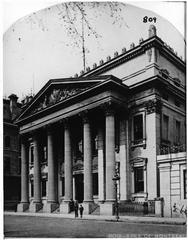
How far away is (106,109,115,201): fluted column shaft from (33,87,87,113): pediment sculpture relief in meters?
3.53

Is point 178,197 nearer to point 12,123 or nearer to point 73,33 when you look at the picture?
point 73,33

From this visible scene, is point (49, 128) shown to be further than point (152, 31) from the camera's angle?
Yes

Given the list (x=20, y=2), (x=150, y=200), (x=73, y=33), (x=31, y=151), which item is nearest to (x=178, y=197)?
(x=150, y=200)

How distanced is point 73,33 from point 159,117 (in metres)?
10.5

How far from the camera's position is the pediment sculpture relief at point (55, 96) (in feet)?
97.5

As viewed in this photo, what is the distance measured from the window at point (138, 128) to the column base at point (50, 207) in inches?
367

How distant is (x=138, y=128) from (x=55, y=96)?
7.72 meters

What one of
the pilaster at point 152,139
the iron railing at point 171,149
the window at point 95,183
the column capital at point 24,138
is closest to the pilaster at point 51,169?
the column capital at point 24,138

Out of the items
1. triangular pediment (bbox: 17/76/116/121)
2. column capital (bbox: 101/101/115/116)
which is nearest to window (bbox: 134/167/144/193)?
column capital (bbox: 101/101/115/116)

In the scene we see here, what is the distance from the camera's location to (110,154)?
87.5ft

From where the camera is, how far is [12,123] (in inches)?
1214

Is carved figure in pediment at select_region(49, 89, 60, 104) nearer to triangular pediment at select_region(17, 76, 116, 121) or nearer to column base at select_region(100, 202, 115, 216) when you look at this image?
triangular pediment at select_region(17, 76, 116, 121)

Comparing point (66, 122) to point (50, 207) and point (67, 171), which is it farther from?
point (50, 207)

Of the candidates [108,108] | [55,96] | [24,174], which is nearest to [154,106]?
[108,108]
